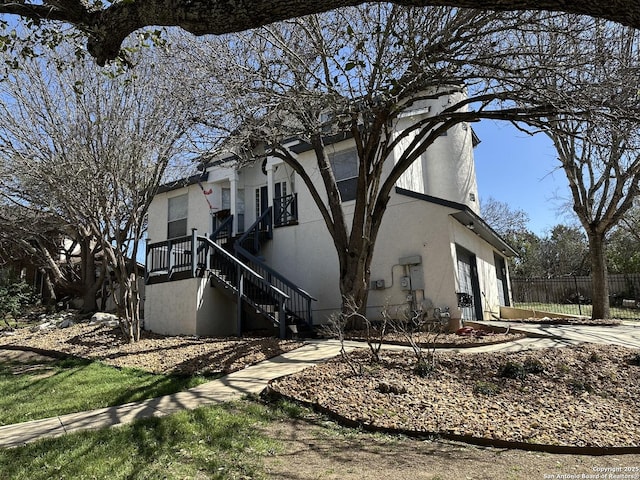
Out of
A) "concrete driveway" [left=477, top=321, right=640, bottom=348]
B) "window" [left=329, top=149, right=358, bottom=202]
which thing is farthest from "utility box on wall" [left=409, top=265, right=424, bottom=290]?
"window" [left=329, top=149, right=358, bottom=202]

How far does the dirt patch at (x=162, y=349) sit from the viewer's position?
8.33m

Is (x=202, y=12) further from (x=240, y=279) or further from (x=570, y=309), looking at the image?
(x=570, y=309)

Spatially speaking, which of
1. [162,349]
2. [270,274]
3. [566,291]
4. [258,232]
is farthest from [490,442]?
[566,291]

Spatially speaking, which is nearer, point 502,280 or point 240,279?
point 240,279

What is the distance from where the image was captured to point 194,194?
19031mm

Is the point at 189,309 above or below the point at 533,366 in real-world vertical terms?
above

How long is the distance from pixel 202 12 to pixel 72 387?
660cm

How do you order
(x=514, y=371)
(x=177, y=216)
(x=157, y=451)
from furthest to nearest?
(x=177, y=216) → (x=514, y=371) → (x=157, y=451)

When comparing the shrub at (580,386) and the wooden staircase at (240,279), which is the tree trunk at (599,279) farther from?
the shrub at (580,386)

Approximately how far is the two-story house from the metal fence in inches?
280

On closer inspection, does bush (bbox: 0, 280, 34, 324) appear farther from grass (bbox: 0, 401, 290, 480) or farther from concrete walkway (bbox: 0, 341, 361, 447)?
grass (bbox: 0, 401, 290, 480)

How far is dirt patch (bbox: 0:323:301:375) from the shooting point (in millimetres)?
8328

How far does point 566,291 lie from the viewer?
80.6ft

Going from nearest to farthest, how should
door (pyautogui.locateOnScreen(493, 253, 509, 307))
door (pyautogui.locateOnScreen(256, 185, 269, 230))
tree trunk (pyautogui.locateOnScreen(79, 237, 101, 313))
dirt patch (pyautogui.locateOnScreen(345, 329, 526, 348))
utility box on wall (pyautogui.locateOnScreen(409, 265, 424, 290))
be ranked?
1. dirt patch (pyautogui.locateOnScreen(345, 329, 526, 348))
2. utility box on wall (pyautogui.locateOnScreen(409, 265, 424, 290))
3. tree trunk (pyautogui.locateOnScreen(79, 237, 101, 313))
4. door (pyautogui.locateOnScreen(256, 185, 269, 230))
5. door (pyautogui.locateOnScreen(493, 253, 509, 307))
